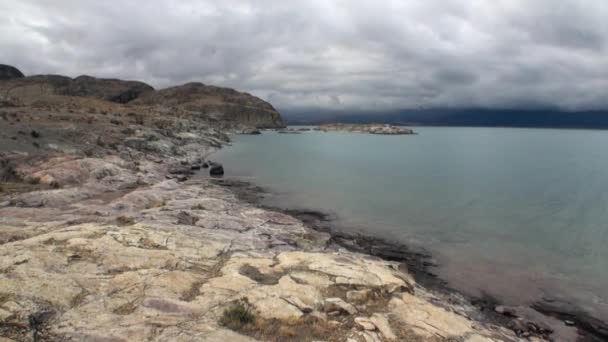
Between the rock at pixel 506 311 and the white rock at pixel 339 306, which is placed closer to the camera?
the white rock at pixel 339 306

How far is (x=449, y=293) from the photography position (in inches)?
774

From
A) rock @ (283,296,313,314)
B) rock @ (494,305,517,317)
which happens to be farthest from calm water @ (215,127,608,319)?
rock @ (283,296,313,314)

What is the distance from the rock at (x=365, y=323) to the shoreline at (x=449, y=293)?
756 cm

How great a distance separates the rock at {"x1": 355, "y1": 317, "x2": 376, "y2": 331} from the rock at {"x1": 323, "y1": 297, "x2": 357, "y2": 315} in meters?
0.47

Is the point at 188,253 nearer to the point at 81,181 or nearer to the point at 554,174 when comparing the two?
the point at 81,181

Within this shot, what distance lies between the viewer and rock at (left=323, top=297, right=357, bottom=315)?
12.0 m

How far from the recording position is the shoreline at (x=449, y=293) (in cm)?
1712

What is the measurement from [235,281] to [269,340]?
3678 millimetres

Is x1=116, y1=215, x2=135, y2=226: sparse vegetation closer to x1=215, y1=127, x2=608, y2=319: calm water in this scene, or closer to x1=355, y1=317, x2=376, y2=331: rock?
x1=355, y1=317, x2=376, y2=331: rock

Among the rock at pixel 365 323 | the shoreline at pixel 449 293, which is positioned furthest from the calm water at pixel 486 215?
the rock at pixel 365 323

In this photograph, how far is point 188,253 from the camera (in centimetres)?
1606

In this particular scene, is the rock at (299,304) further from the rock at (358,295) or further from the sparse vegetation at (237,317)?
the rock at (358,295)

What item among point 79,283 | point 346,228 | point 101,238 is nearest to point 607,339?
point 346,228

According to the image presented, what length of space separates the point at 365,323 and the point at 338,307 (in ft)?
3.52
